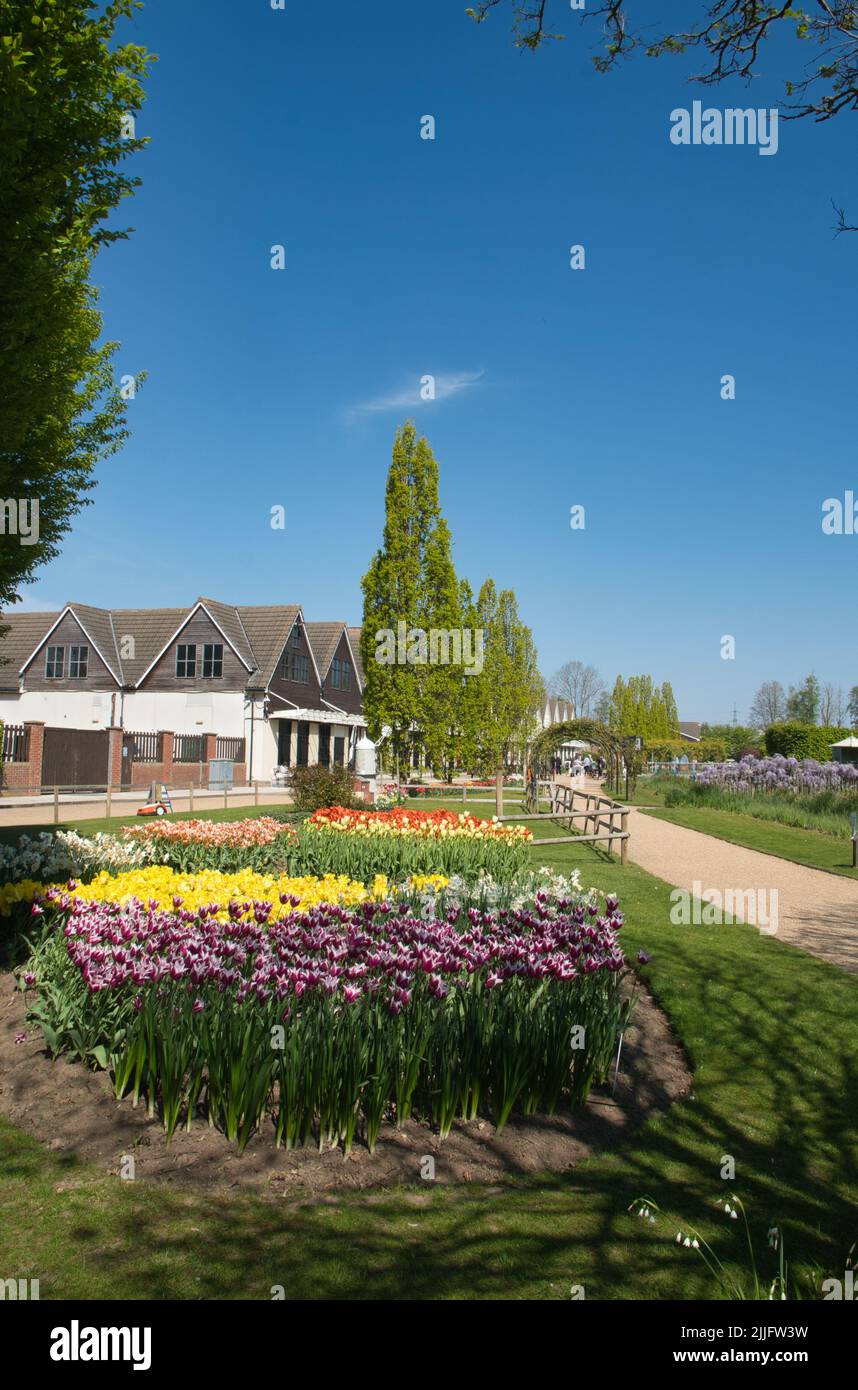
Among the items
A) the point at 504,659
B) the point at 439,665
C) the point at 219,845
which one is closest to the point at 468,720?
the point at 439,665

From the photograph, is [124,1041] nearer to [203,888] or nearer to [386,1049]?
[386,1049]

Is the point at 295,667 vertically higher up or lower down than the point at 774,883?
higher up

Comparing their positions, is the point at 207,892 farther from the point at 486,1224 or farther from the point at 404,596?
the point at 404,596

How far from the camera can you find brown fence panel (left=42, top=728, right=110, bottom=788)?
33.6 metres

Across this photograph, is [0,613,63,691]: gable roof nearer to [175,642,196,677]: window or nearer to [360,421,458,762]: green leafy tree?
[175,642,196,677]: window

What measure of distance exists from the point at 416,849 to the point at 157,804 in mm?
15122

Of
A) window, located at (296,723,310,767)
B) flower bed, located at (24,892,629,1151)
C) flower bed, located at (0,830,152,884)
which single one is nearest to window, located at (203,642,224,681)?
window, located at (296,723,310,767)

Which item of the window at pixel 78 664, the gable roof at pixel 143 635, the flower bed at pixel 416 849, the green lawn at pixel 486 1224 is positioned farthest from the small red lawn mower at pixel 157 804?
the window at pixel 78 664

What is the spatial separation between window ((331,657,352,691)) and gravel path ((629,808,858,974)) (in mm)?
31765

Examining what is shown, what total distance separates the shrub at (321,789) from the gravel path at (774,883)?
19.5 ft

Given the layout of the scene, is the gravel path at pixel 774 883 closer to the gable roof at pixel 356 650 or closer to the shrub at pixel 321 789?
the shrub at pixel 321 789

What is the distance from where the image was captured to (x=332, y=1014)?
4410 mm

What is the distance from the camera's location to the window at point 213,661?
42344 millimetres

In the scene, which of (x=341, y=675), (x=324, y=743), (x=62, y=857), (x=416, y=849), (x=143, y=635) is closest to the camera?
(x=62, y=857)
